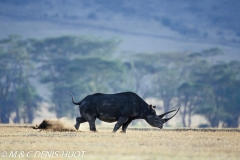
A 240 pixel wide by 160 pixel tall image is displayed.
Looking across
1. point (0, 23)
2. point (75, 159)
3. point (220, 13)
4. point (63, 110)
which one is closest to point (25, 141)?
point (75, 159)

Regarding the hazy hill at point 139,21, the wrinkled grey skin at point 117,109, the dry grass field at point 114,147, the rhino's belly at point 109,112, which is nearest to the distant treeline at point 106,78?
the hazy hill at point 139,21

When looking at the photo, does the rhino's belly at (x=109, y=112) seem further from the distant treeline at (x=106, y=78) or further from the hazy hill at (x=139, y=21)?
the hazy hill at (x=139, y=21)

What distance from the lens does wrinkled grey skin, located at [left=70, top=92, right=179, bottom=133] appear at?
29219 millimetres

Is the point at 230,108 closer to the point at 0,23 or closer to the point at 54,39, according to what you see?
the point at 54,39

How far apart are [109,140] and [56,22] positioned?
13970 centimetres

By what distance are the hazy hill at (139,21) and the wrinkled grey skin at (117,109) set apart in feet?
367

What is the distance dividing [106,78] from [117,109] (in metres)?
63.3

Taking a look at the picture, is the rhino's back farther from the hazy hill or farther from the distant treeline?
the hazy hill

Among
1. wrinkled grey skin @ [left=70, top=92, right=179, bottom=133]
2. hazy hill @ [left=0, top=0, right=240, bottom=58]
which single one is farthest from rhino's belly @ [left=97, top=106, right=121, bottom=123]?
hazy hill @ [left=0, top=0, right=240, bottom=58]

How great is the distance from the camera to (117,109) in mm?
29266

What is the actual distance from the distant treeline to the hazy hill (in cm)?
3994

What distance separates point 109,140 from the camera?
2383 centimetres

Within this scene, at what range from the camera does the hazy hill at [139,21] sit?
15012 centimetres

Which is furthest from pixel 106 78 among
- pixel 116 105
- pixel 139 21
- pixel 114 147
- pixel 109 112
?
pixel 139 21
